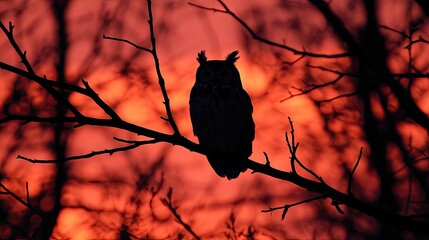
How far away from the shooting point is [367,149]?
9594 millimetres

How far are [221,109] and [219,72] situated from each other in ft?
1.20

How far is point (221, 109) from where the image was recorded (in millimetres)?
5648

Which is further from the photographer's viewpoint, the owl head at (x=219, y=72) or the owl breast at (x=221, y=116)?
the owl head at (x=219, y=72)

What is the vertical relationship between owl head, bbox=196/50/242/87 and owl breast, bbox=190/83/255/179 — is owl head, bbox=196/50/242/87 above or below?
above

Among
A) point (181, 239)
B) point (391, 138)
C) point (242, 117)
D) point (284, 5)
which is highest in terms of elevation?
point (284, 5)

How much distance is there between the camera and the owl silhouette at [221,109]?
18.6 ft

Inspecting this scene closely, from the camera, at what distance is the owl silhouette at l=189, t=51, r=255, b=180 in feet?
18.6

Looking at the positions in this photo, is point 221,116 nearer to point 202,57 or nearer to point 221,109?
point 221,109

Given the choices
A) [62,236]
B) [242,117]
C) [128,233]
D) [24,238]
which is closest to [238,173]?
[242,117]

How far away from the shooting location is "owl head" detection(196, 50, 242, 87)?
229 inches

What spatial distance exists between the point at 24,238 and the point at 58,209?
67cm

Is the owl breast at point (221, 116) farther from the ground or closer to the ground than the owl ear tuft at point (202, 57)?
closer to the ground

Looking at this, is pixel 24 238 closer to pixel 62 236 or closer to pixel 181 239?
pixel 62 236

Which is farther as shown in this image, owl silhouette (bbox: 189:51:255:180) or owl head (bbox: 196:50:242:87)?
owl head (bbox: 196:50:242:87)
